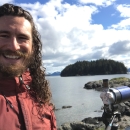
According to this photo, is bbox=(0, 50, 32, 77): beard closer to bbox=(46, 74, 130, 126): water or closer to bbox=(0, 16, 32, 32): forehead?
bbox=(0, 16, 32, 32): forehead

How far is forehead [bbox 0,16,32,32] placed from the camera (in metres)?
2.47

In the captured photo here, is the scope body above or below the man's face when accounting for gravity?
below

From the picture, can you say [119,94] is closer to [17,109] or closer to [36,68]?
[36,68]

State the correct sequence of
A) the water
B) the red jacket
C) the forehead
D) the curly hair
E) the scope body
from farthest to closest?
the water < the scope body < the curly hair < the forehead < the red jacket

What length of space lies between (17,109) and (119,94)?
1291mm

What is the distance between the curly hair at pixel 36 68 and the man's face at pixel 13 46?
0.39 feet

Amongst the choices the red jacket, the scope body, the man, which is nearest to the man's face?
the man

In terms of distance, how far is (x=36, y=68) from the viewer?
3.11 metres

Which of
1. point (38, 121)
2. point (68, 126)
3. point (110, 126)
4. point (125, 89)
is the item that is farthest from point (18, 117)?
point (68, 126)

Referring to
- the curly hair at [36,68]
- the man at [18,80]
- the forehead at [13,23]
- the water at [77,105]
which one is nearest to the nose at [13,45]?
the man at [18,80]

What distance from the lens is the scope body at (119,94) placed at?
2.79m

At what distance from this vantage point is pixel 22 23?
2596 mm

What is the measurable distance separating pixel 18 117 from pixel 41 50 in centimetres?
117

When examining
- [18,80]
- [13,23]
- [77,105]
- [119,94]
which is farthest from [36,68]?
[77,105]
